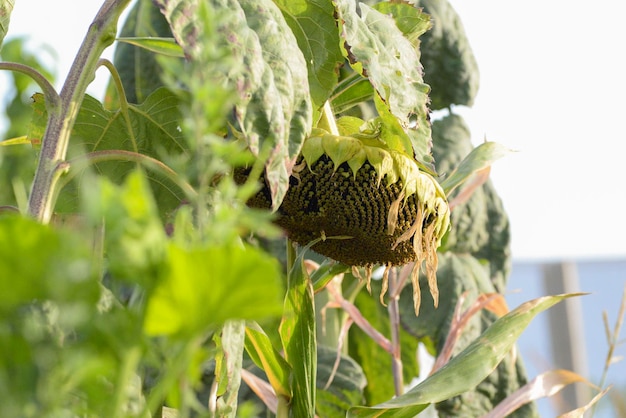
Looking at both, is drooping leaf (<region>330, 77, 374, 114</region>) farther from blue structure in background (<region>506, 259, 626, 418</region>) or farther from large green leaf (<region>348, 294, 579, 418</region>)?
blue structure in background (<region>506, 259, 626, 418</region>)

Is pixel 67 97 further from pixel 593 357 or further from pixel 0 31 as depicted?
pixel 593 357

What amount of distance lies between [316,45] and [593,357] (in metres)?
3.32

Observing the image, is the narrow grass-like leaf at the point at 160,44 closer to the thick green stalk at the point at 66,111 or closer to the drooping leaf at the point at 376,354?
the thick green stalk at the point at 66,111

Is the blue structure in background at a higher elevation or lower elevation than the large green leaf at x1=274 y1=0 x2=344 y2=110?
lower

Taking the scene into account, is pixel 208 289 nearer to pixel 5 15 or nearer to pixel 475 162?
pixel 5 15

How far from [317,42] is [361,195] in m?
0.10

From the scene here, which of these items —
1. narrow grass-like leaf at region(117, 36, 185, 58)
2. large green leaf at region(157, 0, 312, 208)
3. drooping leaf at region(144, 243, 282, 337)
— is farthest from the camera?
narrow grass-like leaf at region(117, 36, 185, 58)

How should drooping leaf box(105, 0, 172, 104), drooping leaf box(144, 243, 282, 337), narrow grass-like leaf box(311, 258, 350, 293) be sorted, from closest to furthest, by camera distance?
drooping leaf box(144, 243, 282, 337) → narrow grass-like leaf box(311, 258, 350, 293) → drooping leaf box(105, 0, 172, 104)

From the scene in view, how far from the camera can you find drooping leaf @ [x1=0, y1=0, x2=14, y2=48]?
44 cm

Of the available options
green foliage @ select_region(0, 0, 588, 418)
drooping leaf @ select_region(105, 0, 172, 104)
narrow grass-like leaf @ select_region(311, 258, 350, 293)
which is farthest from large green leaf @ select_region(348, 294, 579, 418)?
drooping leaf @ select_region(105, 0, 172, 104)

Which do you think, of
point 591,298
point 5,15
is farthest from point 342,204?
point 591,298

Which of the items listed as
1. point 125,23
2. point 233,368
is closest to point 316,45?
point 233,368

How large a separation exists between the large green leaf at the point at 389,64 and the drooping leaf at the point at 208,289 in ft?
0.98

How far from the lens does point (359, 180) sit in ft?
1.76
